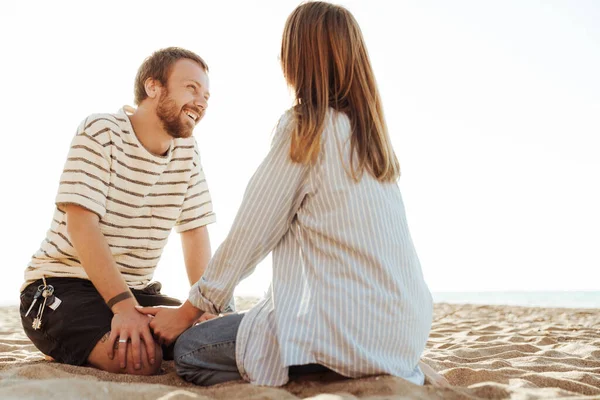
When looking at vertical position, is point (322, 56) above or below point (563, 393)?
above

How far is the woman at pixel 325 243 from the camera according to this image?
191cm

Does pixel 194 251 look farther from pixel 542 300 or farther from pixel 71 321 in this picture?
pixel 542 300

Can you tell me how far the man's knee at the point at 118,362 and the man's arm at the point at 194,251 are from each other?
2.39 feet

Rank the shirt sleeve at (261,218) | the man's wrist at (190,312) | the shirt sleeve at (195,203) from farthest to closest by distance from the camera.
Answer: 1. the shirt sleeve at (195,203)
2. the man's wrist at (190,312)
3. the shirt sleeve at (261,218)

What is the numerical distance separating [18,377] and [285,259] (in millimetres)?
1136

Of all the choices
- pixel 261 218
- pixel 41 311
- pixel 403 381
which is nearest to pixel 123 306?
pixel 41 311

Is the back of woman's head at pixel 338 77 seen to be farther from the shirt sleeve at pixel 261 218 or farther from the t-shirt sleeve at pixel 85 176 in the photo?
the t-shirt sleeve at pixel 85 176

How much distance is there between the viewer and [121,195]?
2.85m

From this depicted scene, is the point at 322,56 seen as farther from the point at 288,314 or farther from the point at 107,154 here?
the point at 107,154

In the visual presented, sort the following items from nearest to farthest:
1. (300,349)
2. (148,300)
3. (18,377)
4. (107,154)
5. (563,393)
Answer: (300,349) < (563,393) < (18,377) < (107,154) < (148,300)

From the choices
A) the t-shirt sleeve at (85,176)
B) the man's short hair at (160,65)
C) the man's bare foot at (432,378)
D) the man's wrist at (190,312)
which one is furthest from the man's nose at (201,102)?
the man's bare foot at (432,378)

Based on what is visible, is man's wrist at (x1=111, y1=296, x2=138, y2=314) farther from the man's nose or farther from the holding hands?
the man's nose

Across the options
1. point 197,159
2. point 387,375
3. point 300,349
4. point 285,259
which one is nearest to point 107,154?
point 197,159

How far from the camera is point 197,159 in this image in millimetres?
3217
